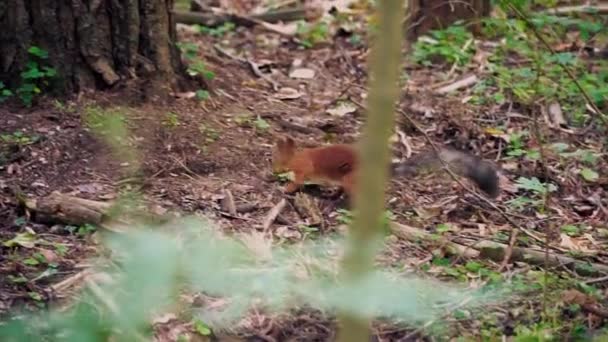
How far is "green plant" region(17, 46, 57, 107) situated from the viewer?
15.8 feet

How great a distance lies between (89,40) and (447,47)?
8.81 ft

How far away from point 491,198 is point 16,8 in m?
2.48

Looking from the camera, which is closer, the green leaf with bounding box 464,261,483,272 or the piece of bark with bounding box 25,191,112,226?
the green leaf with bounding box 464,261,483,272

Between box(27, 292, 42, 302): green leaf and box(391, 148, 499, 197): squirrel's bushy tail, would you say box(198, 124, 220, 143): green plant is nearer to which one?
box(391, 148, 499, 197): squirrel's bushy tail

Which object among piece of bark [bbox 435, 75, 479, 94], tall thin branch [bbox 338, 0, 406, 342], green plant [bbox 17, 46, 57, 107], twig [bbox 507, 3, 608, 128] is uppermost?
tall thin branch [bbox 338, 0, 406, 342]

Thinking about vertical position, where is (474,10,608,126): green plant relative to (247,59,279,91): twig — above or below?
above

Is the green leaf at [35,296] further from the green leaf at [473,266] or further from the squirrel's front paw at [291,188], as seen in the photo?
the green leaf at [473,266]

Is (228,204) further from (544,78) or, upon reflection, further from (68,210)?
(544,78)

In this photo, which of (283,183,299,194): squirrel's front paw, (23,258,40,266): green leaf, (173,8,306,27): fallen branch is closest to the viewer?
(23,258,40,266): green leaf

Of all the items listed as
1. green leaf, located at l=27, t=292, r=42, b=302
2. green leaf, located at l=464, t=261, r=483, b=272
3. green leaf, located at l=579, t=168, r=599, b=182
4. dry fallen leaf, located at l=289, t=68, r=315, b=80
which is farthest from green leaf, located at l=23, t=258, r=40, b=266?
dry fallen leaf, located at l=289, t=68, r=315, b=80

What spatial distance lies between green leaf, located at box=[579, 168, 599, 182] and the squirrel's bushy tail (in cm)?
45

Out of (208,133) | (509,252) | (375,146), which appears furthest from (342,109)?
(375,146)

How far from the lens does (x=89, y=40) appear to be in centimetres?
486

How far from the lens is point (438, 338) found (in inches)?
128
